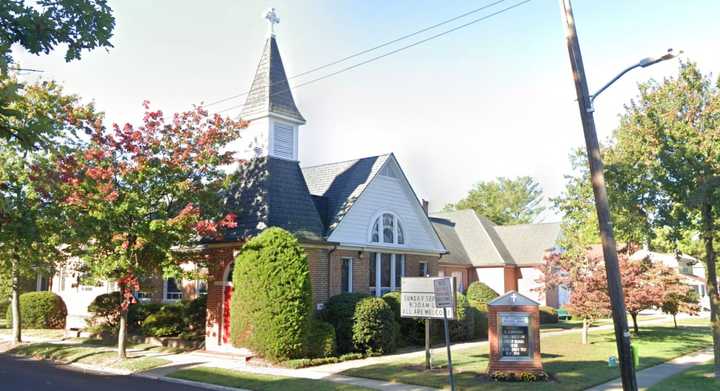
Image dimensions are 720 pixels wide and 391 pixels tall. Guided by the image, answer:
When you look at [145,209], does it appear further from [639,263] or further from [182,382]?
[639,263]

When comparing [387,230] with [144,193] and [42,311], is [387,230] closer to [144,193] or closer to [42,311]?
[144,193]

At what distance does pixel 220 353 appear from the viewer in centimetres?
1942

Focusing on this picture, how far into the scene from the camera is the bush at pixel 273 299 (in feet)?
55.3

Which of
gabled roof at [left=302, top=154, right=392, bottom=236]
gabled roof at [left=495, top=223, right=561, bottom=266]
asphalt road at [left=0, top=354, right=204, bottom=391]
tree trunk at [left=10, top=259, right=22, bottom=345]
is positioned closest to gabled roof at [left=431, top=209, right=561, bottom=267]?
gabled roof at [left=495, top=223, right=561, bottom=266]

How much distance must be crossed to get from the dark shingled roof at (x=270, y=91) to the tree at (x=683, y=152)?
11.8 metres

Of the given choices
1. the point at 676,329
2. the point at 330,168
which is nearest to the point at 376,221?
the point at 330,168

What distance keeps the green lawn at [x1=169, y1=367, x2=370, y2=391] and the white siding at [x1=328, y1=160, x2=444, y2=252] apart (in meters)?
6.84

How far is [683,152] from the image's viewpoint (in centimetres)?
1458

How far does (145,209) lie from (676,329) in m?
26.1

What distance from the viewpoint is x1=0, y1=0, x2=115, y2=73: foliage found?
20.8 feet

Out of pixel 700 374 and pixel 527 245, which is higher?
pixel 527 245

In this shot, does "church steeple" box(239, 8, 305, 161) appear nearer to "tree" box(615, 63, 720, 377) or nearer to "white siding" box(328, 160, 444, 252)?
"white siding" box(328, 160, 444, 252)

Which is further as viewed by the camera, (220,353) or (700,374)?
(220,353)

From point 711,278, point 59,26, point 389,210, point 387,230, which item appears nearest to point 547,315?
point 387,230
